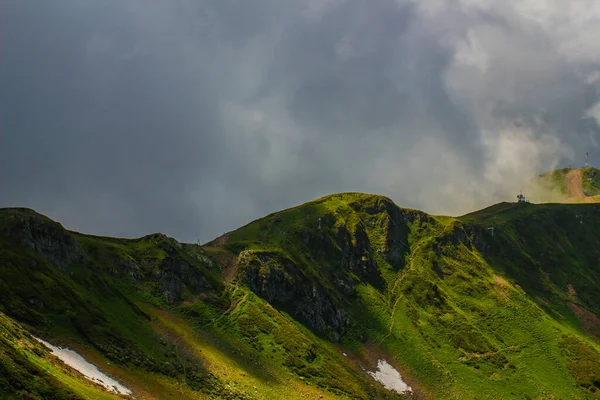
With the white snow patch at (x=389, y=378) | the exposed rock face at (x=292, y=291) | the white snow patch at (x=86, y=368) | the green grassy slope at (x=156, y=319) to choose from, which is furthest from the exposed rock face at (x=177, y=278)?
the white snow patch at (x=389, y=378)

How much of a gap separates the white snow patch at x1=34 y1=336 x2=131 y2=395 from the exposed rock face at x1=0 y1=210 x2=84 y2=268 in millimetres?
47857

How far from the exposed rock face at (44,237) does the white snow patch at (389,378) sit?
366ft

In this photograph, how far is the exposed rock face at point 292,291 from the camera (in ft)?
599

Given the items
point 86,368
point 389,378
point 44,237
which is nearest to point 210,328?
point 44,237

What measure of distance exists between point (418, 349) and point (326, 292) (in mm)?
44537

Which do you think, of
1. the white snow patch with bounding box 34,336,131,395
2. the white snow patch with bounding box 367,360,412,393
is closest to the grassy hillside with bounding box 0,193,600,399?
the white snow patch with bounding box 34,336,131,395

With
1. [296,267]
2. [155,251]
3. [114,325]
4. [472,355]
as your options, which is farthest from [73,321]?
[472,355]

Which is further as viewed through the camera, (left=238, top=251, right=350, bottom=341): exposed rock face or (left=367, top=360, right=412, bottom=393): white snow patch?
(left=238, top=251, right=350, bottom=341): exposed rock face

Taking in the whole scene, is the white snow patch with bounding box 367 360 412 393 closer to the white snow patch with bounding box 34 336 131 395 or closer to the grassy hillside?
the grassy hillside

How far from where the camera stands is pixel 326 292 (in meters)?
200

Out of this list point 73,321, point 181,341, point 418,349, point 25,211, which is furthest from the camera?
point 418,349

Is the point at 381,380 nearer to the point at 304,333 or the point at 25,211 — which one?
the point at 304,333

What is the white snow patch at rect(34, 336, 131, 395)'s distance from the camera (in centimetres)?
8294

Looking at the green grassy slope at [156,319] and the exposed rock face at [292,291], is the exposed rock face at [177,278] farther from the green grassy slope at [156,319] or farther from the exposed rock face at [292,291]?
→ the exposed rock face at [292,291]
